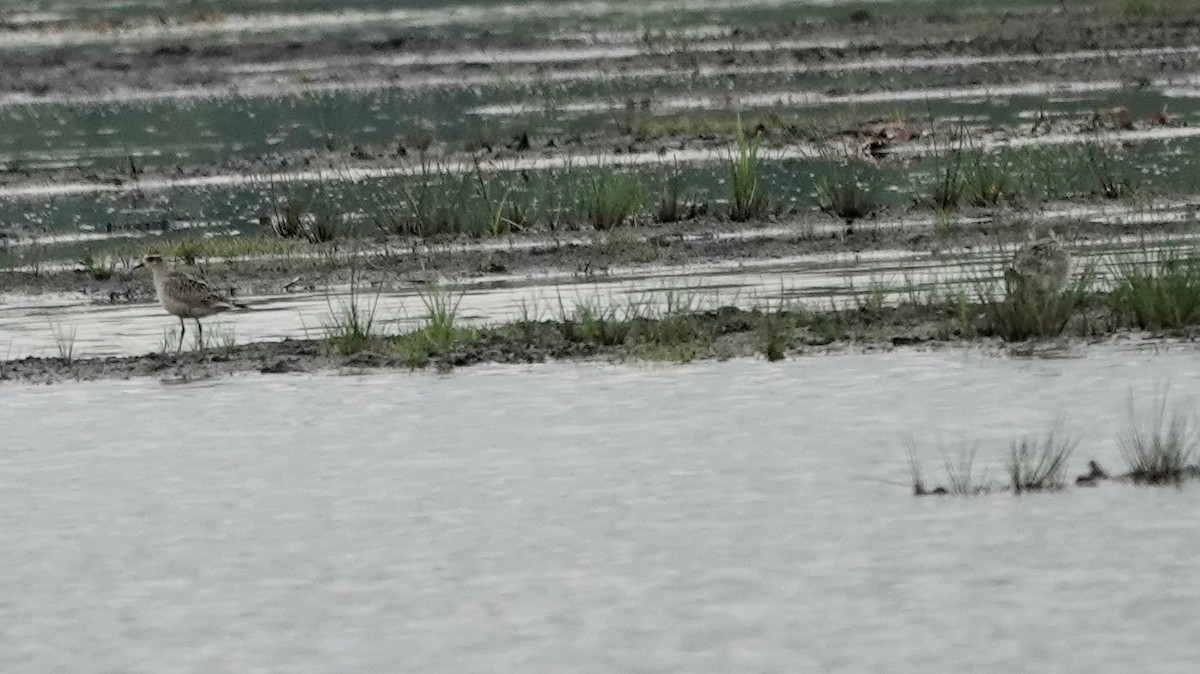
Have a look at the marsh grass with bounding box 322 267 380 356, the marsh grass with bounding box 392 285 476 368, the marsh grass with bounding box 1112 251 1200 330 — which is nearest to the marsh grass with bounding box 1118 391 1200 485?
the marsh grass with bounding box 1112 251 1200 330

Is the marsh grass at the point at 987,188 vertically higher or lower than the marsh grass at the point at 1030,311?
higher

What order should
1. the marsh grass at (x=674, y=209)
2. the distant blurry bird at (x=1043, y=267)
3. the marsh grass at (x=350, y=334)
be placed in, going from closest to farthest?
the distant blurry bird at (x=1043, y=267), the marsh grass at (x=350, y=334), the marsh grass at (x=674, y=209)

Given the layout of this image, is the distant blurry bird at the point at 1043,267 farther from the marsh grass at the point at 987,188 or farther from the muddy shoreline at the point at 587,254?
the marsh grass at the point at 987,188

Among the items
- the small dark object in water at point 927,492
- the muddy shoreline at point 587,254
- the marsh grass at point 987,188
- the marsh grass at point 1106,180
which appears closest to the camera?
the small dark object in water at point 927,492

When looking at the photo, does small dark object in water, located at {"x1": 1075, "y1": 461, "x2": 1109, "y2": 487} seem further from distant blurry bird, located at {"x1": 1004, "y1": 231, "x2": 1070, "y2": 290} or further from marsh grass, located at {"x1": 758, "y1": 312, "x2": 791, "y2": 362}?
marsh grass, located at {"x1": 758, "y1": 312, "x2": 791, "y2": 362}

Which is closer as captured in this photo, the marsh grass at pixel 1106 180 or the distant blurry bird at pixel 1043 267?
the distant blurry bird at pixel 1043 267

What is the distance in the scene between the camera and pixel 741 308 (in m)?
16.4

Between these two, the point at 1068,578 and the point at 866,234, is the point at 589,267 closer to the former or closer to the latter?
the point at 866,234

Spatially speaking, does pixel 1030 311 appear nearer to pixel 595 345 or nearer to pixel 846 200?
pixel 595 345

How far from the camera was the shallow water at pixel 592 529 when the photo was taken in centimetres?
877

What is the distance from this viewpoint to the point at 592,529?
1050 centimetres

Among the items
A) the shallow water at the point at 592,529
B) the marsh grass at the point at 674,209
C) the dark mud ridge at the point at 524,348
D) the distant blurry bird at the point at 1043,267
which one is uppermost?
the marsh grass at the point at 674,209

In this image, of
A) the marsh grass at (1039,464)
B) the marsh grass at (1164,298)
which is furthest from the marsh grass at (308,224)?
the marsh grass at (1039,464)

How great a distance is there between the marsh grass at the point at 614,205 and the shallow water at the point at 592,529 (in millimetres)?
6442
